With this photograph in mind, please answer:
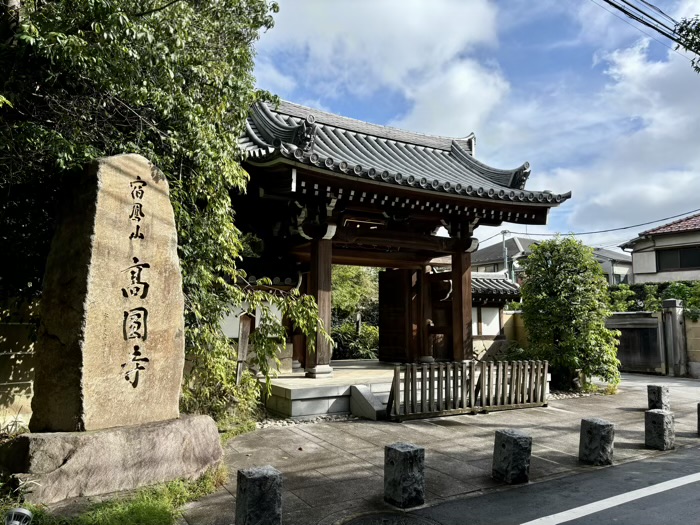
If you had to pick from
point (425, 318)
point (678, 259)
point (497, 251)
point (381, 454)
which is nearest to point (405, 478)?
point (381, 454)

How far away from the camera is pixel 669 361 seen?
15.1 m

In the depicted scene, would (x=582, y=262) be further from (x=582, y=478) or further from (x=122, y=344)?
(x=122, y=344)

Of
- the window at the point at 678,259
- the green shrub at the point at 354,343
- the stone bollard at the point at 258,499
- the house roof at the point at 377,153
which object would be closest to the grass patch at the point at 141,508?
the stone bollard at the point at 258,499

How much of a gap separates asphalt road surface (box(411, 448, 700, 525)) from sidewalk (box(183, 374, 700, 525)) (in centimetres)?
22

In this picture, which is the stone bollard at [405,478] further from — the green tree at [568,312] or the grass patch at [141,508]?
the green tree at [568,312]

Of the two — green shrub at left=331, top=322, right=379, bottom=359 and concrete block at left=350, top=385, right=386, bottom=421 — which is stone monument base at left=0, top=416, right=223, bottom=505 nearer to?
concrete block at left=350, top=385, right=386, bottom=421

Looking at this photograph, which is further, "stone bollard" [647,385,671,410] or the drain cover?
"stone bollard" [647,385,671,410]

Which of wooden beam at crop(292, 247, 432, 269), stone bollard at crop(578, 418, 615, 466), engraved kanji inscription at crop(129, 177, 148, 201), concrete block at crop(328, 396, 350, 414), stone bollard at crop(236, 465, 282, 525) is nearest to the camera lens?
stone bollard at crop(236, 465, 282, 525)

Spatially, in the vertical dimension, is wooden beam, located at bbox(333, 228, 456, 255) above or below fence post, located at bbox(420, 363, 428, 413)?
above

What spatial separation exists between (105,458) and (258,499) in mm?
1546

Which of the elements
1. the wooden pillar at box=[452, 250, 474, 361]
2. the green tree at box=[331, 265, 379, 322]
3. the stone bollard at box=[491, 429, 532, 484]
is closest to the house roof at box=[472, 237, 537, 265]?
the green tree at box=[331, 265, 379, 322]

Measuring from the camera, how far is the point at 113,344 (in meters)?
4.55

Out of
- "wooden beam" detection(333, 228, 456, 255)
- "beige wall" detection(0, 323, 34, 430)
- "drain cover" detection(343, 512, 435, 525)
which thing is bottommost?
"drain cover" detection(343, 512, 435, 525)

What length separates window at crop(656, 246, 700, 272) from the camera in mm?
23453
